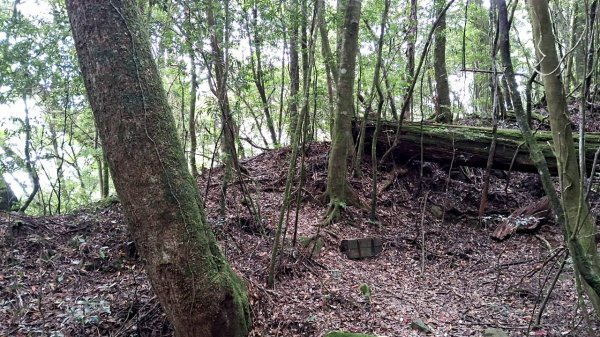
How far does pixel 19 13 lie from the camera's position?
8.34 meters

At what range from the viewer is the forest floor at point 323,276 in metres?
4.25

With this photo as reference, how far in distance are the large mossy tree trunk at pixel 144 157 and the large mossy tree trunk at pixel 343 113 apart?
14.3 ft

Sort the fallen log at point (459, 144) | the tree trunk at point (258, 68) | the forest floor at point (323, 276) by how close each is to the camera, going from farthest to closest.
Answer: the tree trunk at point (258, 68)
the fallen log at point (459, 144)
the forest floor at point (323, 276)

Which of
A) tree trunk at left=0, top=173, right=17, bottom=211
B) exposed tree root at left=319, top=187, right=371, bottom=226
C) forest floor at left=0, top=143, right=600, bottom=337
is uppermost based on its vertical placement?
tree trunk at left=0, top=173, right=17, bottom=211

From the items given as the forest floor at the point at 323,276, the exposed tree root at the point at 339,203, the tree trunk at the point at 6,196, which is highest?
the tree trunk at the point at 6,196

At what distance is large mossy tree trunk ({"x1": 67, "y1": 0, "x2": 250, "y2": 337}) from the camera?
3.28 m

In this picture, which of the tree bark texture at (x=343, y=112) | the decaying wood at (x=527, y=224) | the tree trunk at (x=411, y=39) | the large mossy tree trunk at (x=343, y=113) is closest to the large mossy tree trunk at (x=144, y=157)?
the large mossy tree trunk at (x=343, y=113)

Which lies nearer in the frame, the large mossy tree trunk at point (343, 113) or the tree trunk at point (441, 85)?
the large mossy tree trunk at point (343, 113)

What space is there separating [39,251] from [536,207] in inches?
332

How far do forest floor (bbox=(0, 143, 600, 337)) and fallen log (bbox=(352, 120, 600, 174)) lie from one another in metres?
0.95

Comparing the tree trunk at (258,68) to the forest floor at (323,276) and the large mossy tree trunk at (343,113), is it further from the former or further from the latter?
the forest floor at (323,276)

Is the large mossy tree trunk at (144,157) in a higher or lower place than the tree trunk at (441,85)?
lower

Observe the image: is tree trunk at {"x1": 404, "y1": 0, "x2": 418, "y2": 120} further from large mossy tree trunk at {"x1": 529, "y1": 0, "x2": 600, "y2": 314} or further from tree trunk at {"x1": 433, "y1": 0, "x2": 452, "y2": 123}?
large mossy tree trunk at {"x1": 529, "y1": 0, "x2": 600, "y2": 314}

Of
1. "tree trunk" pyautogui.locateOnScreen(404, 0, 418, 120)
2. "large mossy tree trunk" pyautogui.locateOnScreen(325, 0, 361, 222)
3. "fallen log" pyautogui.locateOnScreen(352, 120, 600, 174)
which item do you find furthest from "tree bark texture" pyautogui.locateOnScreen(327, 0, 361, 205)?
"tree trunk" pyautogui.locateOnScreen(404, 0, 418, 120)
